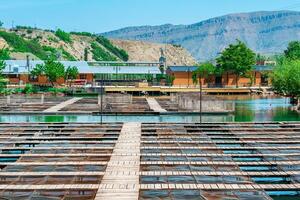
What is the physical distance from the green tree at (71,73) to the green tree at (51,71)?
1449 millimetres

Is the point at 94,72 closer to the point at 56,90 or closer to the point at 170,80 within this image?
the point at 170,80

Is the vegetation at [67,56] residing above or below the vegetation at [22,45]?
below

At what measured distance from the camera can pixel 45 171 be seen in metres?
19.9

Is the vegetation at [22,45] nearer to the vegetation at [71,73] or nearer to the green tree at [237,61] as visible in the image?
the vegetation at [71,73]

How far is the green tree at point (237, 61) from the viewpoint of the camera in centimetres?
9479

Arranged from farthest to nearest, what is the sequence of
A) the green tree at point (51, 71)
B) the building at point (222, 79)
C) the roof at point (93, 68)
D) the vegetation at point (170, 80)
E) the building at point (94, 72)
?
the building at point (222, 79), the roof at point (93, 68), the building at point (94, 72), the vegetation at point (170, 80), the green tree at point (51, 71)

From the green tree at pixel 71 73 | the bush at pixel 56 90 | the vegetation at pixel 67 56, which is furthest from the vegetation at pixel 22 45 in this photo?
the bush at pixel 56 90

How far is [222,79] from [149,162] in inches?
3153

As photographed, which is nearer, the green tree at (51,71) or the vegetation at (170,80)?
the green tree at (51,71)

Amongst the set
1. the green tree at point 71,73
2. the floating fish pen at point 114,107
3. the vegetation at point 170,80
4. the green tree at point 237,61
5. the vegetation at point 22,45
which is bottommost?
the floating fish pen at point 114,107

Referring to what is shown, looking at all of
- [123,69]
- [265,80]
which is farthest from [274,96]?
[123,69]

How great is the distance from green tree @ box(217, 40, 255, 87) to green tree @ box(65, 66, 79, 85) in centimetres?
2454

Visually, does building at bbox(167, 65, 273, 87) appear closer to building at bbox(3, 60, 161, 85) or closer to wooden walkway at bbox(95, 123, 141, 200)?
building at bbox(3, 60, 161, 85)

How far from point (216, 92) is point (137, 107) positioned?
1487 inches
